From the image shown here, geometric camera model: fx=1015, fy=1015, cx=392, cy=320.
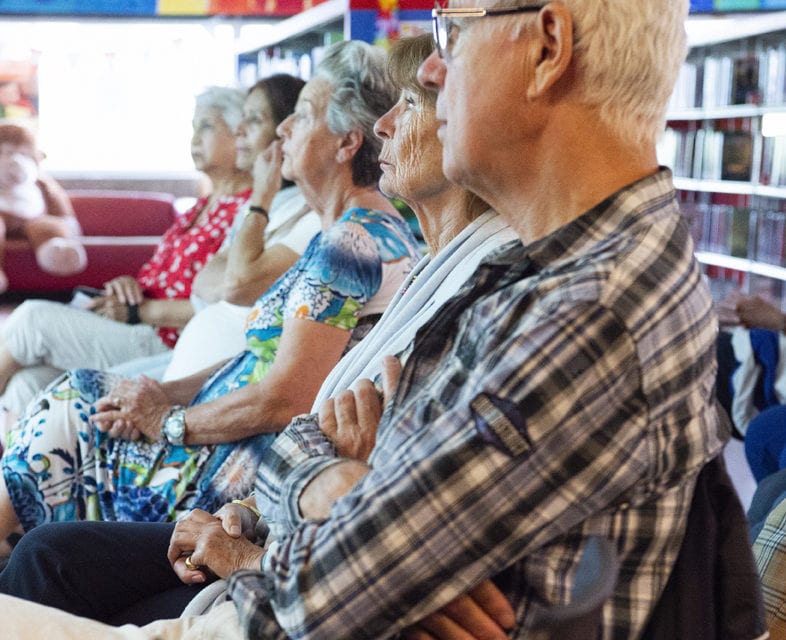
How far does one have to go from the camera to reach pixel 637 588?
2.96 feet

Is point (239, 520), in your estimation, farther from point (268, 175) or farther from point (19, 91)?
point (19, 91)

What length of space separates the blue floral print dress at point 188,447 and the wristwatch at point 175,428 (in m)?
0.02

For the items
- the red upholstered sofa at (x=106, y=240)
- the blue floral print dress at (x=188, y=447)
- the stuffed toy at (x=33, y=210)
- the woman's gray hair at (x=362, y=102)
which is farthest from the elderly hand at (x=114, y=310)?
the red upholstered sofa at (x=106, y=240)

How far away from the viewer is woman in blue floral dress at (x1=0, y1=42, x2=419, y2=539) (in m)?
1.85

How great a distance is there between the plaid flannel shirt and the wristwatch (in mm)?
1095

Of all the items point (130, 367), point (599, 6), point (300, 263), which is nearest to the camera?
point (599, 6)

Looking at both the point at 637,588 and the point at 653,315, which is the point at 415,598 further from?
the point at 653,315

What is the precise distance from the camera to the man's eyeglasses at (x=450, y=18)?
0.99 meters

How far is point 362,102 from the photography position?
2107mm

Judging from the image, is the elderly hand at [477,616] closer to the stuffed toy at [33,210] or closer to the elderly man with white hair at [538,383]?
the elderly man with white hair at [538,383]

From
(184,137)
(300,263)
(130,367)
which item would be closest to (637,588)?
(300,263)

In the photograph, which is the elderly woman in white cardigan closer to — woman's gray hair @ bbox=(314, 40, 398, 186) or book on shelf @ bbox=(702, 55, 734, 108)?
woman's gray hair @ bbox=(314, 40, 398, 186)

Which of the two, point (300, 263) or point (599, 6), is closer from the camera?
point (599, 6)

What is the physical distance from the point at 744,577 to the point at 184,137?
9618 millimetres
